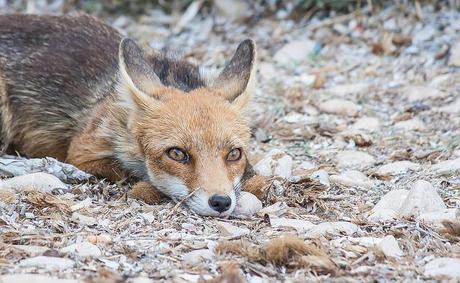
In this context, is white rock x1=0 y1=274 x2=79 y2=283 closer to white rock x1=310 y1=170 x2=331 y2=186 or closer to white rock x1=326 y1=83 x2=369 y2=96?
white rock x1=310 y1=170 x2=331 y2=186

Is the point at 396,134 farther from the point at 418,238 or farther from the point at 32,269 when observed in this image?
the point at 32,269

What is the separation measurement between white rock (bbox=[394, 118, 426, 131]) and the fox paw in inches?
151

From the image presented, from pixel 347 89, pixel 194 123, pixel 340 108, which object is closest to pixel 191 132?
pixel 194 123

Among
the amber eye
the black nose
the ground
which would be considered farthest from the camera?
the amber eye

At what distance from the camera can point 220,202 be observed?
21.6 feet

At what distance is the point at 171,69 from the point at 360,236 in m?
2.95

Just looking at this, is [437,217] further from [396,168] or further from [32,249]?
[32,249]

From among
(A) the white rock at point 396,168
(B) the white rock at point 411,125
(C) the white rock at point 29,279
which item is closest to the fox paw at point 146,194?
(C) the white rock at point 29,279

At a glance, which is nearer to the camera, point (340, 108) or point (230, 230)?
point (230, 230)

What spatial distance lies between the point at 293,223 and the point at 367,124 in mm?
3802

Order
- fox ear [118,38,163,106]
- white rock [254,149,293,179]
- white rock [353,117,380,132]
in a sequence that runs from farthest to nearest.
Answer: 1. white rock [353,117,380,132]
2. white rock [254,149,293,179]
3. fox ear [118,38,163,106]

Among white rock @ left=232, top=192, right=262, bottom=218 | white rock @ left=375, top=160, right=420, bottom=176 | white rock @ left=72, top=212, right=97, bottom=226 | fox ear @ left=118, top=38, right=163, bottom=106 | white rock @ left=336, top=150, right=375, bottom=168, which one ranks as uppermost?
fox ear @ left=118, top=38, right=163, bottom=106

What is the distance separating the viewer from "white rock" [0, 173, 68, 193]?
7.18 metres

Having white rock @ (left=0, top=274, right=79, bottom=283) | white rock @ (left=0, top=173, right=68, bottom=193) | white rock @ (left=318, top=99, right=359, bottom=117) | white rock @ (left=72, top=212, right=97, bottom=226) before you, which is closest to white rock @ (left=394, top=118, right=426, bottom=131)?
white rock @ (left=318, top=99, right=359, bottom=117)
